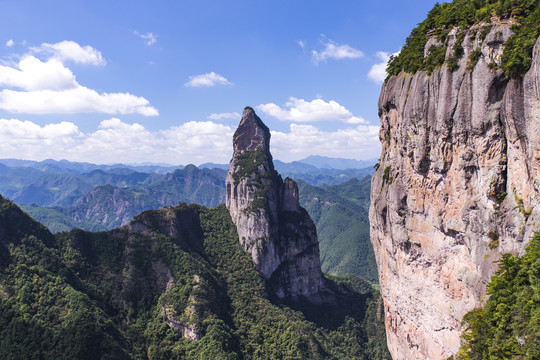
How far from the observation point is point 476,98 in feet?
75.0

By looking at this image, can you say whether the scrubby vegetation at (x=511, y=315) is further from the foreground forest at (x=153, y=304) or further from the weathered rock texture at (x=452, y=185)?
the foreground forest at (x=153, y=304)

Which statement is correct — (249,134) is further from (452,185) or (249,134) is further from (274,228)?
(452,185)

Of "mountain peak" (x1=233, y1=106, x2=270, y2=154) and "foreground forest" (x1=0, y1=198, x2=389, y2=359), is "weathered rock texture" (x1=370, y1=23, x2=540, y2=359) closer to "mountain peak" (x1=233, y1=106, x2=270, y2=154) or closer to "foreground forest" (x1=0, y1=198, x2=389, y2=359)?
"foreground forest" (x1=0, y1=198, x2=389, y2=359)

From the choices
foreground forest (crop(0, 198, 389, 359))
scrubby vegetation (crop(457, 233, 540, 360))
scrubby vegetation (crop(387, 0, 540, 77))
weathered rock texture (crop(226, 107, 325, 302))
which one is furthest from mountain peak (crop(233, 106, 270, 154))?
scrubby vegetation (crop(457, 233, 540, 360))

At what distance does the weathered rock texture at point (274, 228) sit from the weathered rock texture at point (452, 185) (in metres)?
53.2

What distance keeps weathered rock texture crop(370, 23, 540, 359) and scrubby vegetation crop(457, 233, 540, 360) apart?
5.35 ft

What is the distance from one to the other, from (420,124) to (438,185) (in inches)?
211

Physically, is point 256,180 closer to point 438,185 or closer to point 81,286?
point 81,286

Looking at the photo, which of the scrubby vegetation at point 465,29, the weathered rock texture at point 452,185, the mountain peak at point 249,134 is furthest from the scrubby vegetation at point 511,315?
the mountain peak at point 249,134

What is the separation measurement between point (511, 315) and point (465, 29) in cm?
2128

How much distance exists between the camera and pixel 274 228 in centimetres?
8938

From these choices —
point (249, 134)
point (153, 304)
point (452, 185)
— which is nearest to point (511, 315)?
point (452, 185)

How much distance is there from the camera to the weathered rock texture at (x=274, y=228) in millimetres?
86500

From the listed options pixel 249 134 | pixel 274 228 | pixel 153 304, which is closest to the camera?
pixel 153 304
